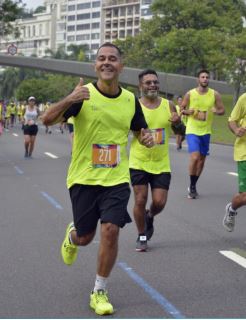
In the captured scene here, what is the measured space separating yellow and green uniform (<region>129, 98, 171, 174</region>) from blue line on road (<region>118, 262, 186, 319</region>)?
1.26 m

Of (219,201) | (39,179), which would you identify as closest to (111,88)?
(219,201)

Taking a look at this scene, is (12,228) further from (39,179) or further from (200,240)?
(39,179)

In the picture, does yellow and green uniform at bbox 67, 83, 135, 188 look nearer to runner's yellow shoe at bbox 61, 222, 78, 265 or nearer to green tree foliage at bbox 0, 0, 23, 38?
runner's yellow shoe at bbox 61, 222, 78, 265

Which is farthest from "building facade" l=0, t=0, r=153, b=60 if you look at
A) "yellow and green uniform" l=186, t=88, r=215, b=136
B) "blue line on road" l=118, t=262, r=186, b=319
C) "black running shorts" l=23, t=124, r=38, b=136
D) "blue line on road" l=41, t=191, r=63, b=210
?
"blue line on road" l=118, t=262, r=186, b=319

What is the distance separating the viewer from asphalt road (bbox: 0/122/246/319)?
5816 mm

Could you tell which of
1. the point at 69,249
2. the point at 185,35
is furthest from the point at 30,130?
the point at 185,35

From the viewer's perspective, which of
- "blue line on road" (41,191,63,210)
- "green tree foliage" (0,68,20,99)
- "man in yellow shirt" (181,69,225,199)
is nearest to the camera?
"blue line on road" (41,191,63,210)

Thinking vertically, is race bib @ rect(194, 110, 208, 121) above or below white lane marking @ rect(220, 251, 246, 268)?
above

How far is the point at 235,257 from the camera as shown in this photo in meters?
7.81

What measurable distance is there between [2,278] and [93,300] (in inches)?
53.6

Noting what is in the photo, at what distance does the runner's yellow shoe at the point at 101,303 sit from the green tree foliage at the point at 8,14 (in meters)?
46.1

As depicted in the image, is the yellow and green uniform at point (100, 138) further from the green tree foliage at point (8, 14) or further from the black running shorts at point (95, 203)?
the green tree foliage at point (8, 14)

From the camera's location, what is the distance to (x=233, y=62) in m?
50.6

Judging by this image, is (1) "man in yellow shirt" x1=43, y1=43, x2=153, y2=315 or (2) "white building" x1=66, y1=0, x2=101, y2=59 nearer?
(1) "man in yellow shirt" x1=43, y1=43, x2=153, y2=315
